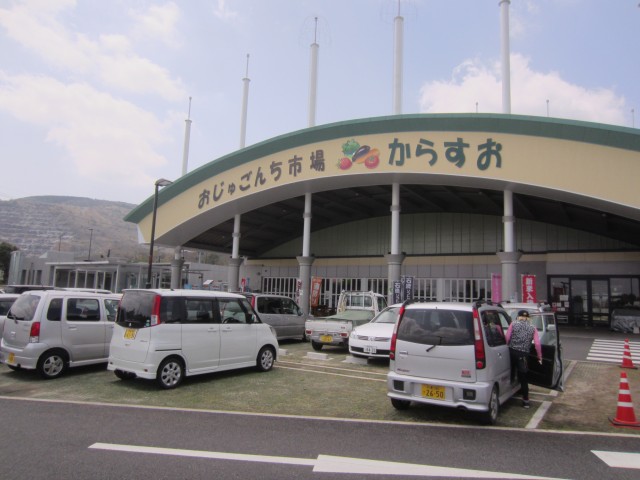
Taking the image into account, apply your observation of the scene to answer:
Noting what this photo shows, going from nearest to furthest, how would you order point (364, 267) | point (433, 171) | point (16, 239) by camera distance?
point (433, 171)
point (364, 267)
point (16, 239)

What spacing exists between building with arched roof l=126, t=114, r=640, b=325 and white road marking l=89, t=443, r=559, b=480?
14265 millimetres

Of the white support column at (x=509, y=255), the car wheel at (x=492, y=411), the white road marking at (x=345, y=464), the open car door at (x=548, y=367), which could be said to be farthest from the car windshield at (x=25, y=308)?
the white support column at (x=509, y=255)

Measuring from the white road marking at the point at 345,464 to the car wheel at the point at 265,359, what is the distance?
4.69m

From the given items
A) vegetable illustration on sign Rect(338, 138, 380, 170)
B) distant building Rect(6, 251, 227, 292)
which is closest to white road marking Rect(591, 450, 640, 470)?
vegetable illustration on sign Rect(338, 138, 380, 170)

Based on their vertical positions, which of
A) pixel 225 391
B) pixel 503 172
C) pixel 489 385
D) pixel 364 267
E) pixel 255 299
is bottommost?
pixel 225 391

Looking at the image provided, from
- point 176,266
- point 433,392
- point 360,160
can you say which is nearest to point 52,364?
point 433,392

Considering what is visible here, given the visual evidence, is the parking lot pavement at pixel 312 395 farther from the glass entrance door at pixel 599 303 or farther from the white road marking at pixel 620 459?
the glass entrance door at pixel 599 303

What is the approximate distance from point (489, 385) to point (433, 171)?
13412mm

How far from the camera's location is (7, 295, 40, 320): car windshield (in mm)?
8687

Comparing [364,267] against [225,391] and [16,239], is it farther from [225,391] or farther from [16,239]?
[16,239]

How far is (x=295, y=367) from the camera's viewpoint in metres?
10.6

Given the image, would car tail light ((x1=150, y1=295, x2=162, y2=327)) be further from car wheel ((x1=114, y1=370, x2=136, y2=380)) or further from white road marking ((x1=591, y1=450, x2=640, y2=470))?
white road marking ((x1=591, y1=450, x2=640, y2=470))

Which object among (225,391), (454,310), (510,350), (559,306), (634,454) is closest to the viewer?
(634,454)

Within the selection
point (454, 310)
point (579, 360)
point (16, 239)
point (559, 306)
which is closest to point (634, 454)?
point (454, 310)
